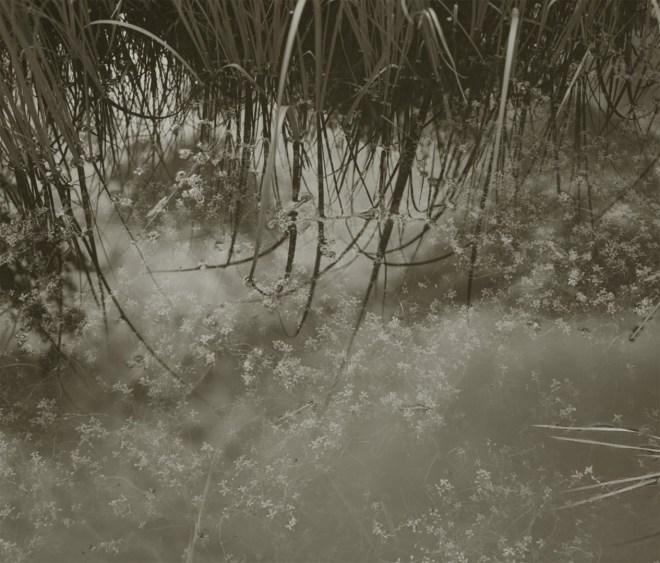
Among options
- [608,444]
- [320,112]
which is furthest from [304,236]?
[608,444]

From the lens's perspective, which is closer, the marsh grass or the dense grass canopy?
the marsh grass

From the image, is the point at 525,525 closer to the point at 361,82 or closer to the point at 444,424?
the point at 444,424

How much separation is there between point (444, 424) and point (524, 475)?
0.15 metres

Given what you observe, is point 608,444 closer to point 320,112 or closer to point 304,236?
point 304,236

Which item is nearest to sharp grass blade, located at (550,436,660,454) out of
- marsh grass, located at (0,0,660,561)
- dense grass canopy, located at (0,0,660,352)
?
marsh grass, located at (0,0,660,561)

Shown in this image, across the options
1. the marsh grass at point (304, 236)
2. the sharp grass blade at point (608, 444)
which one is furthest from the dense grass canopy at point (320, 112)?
the sharp grass blade at point (608, 444)

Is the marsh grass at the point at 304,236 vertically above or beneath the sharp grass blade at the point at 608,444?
above

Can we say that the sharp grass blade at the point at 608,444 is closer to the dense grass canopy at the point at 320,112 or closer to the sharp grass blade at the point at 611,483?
the sharp grass blade at the point at 611,483

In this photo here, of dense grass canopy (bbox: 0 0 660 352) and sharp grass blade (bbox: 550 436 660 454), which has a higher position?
dense grass canopy (bbox: 0 0 660 352)

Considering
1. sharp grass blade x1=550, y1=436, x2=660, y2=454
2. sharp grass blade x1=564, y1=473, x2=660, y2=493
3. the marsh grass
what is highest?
the marsh grass

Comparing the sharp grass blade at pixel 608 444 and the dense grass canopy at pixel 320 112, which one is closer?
the sharp grass blade at pixel 608 444

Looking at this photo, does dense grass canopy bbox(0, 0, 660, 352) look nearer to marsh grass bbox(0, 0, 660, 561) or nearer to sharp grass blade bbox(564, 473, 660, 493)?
marsh grass bbox(0, 0, 660, 561)

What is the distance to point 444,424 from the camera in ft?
3.25

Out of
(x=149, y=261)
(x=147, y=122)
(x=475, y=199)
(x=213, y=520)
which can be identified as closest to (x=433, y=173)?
(x=475, y=199)
